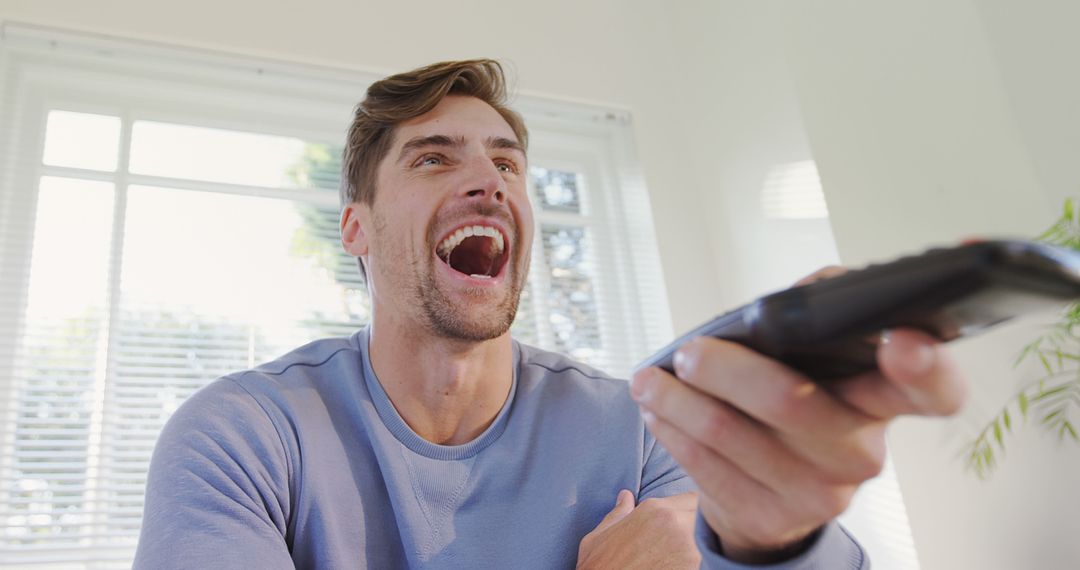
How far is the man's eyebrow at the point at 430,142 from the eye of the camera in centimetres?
139

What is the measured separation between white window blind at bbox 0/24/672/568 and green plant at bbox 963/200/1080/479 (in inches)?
37.6

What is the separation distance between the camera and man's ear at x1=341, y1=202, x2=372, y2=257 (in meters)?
1.46

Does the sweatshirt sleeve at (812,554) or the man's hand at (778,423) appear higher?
the man's hand at (778,423)

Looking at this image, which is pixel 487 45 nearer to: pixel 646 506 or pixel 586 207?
pixel 586 207

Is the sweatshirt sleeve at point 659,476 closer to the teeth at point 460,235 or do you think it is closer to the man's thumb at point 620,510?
the man's thumb at point 620,510

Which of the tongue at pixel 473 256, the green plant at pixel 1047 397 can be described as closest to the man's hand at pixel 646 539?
the tongue at pixel 473 256

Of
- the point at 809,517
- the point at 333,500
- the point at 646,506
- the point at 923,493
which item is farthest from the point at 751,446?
the point at 923,493

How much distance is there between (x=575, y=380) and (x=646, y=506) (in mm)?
303

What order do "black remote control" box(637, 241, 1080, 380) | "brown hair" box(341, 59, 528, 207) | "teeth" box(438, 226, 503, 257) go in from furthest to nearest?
"brown hair" box(341, 59, 528, 207)
"teeth" box(438, 226, 503, 257)
"black remote control" box(637, 241, 1080, 380)

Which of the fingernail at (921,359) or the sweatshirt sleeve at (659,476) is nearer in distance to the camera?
the fingernail at (921,359)

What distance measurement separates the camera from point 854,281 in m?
0.39

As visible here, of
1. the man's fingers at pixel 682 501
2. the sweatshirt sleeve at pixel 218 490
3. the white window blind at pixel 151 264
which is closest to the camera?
the sweatshirt sleeve at pixel 218 490

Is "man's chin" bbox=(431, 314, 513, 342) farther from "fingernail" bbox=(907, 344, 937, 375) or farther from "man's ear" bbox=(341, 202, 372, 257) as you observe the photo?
"fingernail" bbox=(907, 344, 937, 375)

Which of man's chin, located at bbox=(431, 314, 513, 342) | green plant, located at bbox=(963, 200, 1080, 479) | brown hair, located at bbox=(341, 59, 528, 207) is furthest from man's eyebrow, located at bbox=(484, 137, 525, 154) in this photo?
green plant, located at bbox=(963, 200, 1080, 479)
